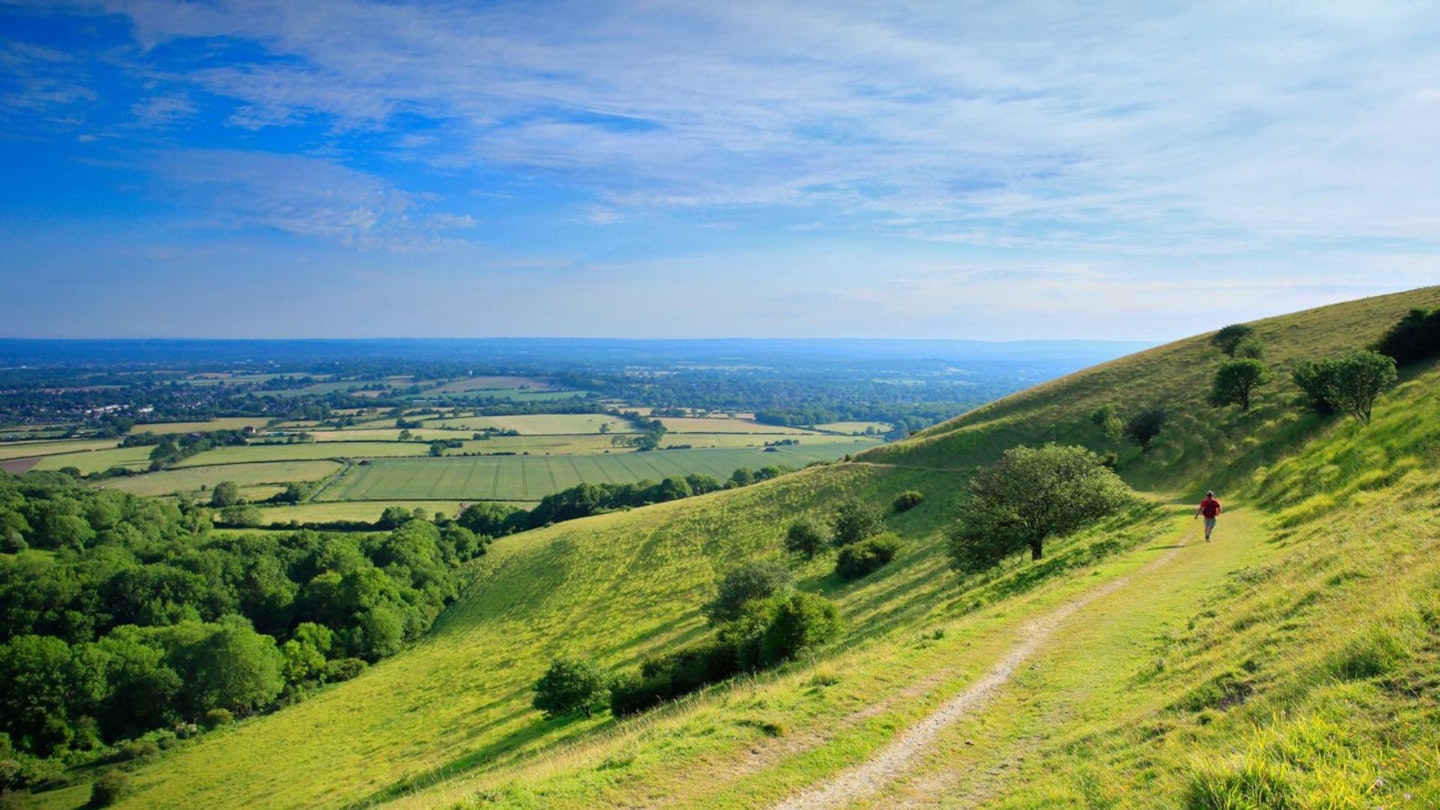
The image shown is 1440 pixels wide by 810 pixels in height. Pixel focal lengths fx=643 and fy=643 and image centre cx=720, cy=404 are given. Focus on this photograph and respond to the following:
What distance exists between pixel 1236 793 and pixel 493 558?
7649 centimetres

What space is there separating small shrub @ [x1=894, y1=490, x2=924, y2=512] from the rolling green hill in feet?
5.07

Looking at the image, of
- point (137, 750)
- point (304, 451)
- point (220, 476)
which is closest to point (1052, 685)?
point (137, 750)

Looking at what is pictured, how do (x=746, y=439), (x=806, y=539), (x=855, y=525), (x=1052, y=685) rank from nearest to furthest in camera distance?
(x=1052, y=685), (x=855, y=525), (x=806, y=539), (x=746, y=439)

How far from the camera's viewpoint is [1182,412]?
160 feet

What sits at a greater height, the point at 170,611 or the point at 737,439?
the point at 737,439

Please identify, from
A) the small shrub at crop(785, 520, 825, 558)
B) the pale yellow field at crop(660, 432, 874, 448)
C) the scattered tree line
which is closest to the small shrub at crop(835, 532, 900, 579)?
the small shrub at crop(785, 520, 825, 558)

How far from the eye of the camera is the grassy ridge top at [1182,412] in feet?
128

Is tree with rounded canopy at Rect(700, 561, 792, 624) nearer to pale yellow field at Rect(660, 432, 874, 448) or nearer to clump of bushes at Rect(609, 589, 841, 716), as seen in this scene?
clump of bushes at Rect(609, 589, 841, 716)

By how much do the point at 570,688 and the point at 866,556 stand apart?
19360 millimetres

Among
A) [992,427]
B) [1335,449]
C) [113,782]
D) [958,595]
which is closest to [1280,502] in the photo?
[1335,449]

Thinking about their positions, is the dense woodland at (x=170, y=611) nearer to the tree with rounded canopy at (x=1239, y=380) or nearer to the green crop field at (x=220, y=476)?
the green crop field at (x=220, y=476)

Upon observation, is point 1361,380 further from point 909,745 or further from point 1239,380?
point 909,745

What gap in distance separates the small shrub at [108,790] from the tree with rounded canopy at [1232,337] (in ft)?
274

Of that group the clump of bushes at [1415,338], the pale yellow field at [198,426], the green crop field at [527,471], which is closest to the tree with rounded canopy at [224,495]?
the green crop field at [527,471]
